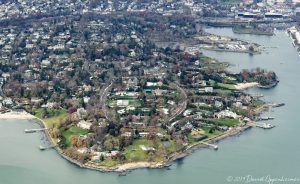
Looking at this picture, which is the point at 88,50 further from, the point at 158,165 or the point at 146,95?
the point at 158,165

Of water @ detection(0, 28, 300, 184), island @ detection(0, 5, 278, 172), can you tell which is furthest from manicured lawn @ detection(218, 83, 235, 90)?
water @ detection(0, 28, 300, 184)

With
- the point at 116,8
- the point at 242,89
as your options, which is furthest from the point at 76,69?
the point at 116,8

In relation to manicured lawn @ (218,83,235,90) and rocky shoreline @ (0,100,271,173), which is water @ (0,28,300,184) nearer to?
rocky shoreline @ (0,100,271,173)

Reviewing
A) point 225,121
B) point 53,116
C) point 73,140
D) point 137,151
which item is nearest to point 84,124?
point 73,140

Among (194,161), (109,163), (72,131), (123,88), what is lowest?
(194,161)

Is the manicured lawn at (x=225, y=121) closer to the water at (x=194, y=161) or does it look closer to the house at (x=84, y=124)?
the water at (x=194, y=161)

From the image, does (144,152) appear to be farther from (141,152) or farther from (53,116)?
(53,116)
